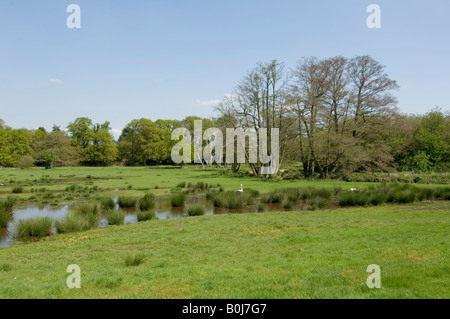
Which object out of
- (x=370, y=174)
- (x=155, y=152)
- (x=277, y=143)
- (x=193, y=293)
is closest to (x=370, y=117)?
(x=370, y=174)

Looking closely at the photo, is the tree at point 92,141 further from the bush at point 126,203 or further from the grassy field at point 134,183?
the bush at point 126,203

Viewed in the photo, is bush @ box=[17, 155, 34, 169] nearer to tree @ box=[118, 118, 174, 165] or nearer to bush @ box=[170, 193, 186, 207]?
tree @ box=[118, 118, 174, 165]

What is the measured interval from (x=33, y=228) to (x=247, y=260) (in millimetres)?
9496

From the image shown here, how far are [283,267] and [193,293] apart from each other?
2.31 metres

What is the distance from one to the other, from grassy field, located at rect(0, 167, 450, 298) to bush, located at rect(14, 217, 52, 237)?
31.6 inches

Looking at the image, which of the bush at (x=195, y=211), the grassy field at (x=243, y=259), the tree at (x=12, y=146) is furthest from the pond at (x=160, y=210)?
the tree at (x=12, y=146)

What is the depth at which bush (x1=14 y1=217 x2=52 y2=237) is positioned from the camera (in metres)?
12.6

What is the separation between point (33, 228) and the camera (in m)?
12.7

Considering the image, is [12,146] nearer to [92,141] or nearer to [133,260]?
[92,141]

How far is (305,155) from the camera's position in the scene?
125 ft

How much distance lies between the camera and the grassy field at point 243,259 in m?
5.36

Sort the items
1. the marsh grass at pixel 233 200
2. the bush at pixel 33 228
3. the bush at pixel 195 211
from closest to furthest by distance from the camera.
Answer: the bush at pixel 33 228, the bush at pixel 195 211, the marsh grass at pixel 233 200

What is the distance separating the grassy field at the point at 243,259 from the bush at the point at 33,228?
2.63 ft

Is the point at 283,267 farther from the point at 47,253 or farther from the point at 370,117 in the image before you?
the point at 370,117
